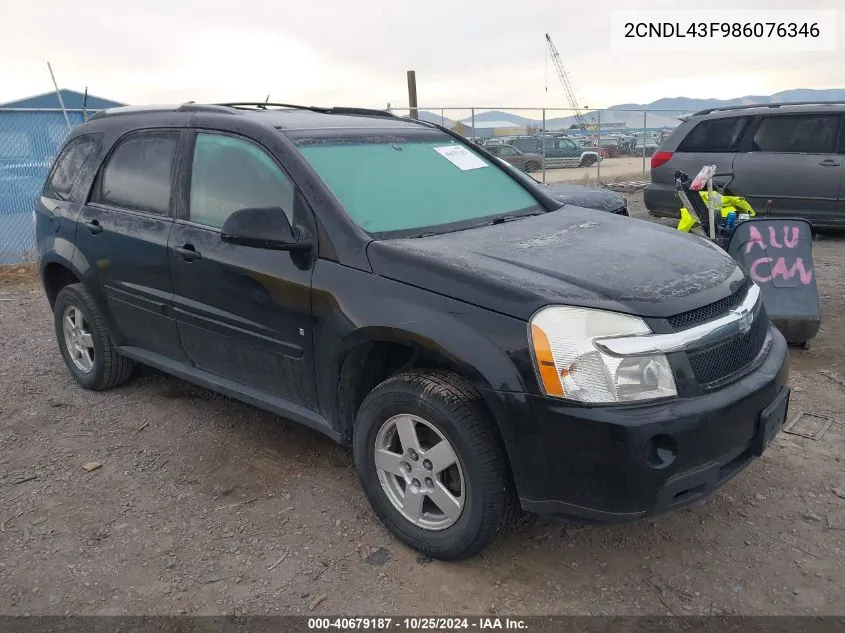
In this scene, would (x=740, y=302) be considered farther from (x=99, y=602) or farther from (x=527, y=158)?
(x=527, y=158)

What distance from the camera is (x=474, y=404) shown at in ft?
8.53

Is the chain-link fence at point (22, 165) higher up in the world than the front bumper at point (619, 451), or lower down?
higher up

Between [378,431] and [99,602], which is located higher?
[378,431]

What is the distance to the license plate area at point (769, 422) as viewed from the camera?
8.67 feet

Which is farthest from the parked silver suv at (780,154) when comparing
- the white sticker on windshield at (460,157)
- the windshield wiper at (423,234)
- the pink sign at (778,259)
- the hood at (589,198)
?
the windshield wiper at (423,234)

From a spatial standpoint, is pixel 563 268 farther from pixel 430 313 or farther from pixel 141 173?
pixel 141 173

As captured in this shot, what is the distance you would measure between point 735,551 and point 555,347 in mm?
1270

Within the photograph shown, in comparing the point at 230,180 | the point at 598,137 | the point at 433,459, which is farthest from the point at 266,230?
the point at 598,137

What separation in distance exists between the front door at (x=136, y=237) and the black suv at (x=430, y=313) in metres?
0.02

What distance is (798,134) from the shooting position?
29.4ft

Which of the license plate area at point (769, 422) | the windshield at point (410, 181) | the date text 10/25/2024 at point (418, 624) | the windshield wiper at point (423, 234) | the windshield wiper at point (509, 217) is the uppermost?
the windshield at point (410, 181)

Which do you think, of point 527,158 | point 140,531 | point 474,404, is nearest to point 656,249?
point 474,404

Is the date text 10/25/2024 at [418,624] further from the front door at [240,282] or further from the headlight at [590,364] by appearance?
the front door at [240,282]

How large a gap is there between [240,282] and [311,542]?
1.22 m
